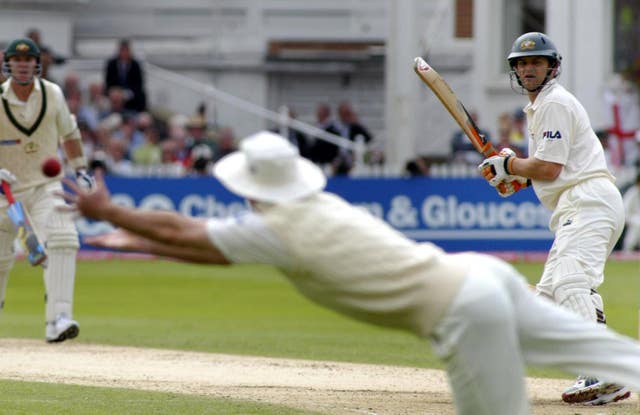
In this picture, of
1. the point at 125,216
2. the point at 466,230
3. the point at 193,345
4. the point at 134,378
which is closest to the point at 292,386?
the point at 134,378

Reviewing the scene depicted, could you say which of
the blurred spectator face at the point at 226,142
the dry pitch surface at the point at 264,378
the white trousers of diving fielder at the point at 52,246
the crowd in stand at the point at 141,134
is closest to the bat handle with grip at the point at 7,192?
the white trousers of diving fielder at the point at 52,246

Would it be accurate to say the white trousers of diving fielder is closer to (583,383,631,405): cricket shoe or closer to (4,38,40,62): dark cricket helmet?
(4,38,40,62): dark cricket helmet

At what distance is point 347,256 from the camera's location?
5.96 m

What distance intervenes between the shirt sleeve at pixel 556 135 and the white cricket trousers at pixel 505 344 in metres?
2.74

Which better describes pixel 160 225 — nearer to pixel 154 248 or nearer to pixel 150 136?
pixel 154 248

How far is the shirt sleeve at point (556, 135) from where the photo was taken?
884 centimetres

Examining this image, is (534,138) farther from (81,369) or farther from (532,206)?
(532,206)

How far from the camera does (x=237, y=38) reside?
Answer: 91.7 feet

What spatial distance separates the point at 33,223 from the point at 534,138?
174 inches

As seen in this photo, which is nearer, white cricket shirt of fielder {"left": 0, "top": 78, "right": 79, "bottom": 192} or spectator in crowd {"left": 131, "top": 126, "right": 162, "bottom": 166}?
white cricket shirt of fielder {"left": 0, "top": 78, "right": 79, "bottom": 192}

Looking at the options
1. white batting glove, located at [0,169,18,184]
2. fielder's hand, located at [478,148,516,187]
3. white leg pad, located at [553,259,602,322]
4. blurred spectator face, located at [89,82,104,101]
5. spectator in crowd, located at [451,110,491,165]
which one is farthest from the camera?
blurred spectator face, located at [89,82,104,101]

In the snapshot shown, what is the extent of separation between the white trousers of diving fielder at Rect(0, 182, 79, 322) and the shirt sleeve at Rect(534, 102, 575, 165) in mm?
4360

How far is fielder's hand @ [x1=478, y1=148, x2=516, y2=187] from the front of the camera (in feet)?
30.1

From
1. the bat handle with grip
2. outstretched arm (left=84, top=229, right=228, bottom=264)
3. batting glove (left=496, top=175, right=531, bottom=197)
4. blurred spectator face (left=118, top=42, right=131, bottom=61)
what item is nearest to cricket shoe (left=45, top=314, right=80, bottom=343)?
the bat handle with grip
